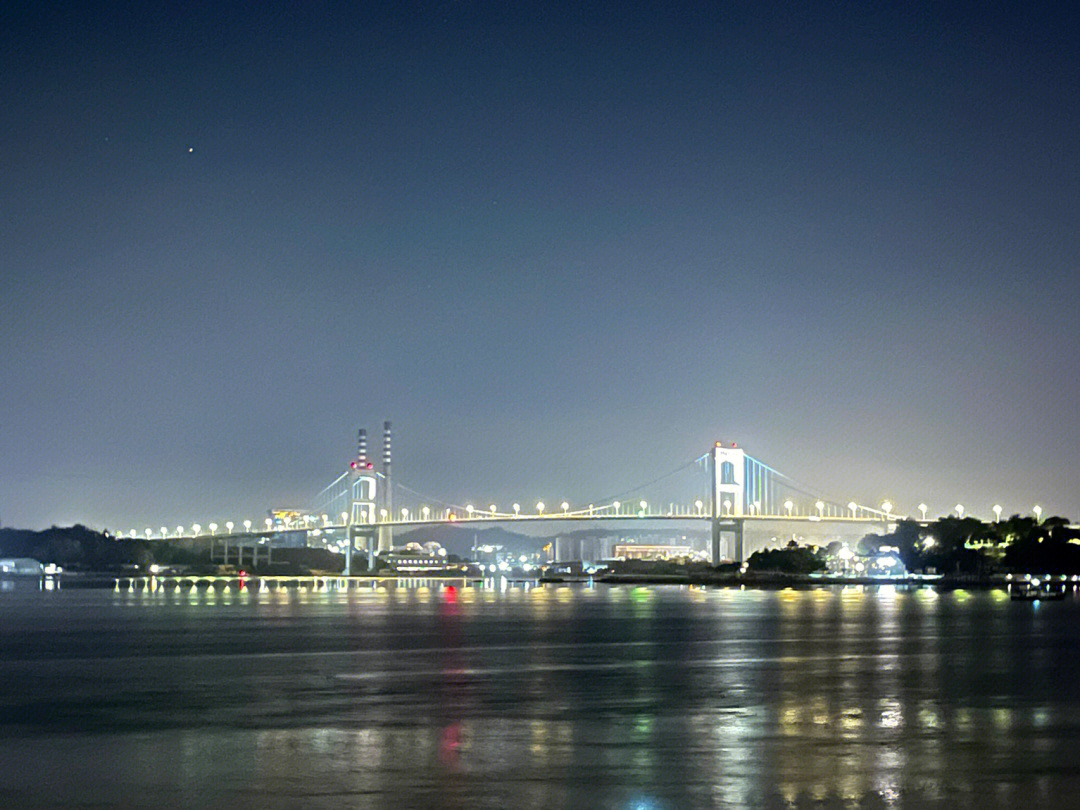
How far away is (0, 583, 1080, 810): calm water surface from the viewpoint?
1237 centimetres

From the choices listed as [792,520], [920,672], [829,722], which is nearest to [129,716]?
[829,722]

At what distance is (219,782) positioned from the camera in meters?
12.7

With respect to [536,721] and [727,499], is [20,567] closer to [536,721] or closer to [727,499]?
[727,499]

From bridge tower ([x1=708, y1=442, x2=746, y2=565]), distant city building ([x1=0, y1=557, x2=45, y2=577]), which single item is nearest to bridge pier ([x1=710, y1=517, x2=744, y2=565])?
bridge tower ([x1=708, y1=442, x2=746, y2=565])

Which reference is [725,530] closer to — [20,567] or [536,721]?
[20,567]

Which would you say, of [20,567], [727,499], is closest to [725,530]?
[727,499]

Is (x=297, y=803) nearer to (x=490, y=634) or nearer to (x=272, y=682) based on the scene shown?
(x=272, y=682)

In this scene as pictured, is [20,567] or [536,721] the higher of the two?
[536,721]

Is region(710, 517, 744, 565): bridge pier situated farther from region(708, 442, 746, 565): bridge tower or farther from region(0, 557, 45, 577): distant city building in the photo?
region(0, 557, 45, 577): distant city building

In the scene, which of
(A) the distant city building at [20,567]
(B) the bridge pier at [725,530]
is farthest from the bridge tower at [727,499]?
(A) the distant city building at [20,567]

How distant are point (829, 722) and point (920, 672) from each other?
Result: 7.95 m

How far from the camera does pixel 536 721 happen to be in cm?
1716

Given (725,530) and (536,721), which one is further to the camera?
(725,530)

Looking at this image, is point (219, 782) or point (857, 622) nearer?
point (219, 782)
